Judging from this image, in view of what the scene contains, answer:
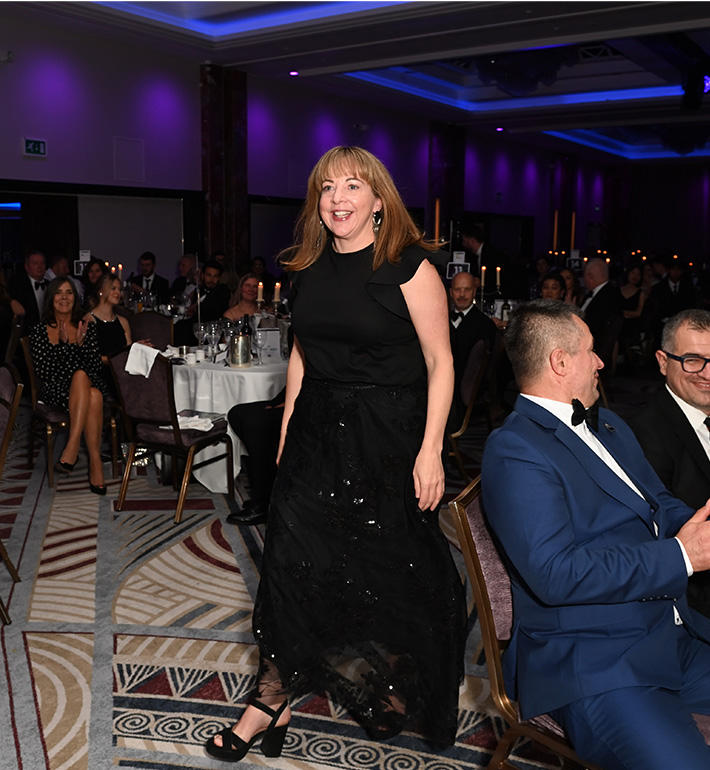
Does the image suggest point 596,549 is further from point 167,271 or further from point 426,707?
point 167,271

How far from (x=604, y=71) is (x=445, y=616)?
1238cm

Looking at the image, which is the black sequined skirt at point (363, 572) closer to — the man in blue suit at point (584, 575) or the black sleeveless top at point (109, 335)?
the man in blue suit at point (584, 575)

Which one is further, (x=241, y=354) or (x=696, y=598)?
(x=241, y=354)

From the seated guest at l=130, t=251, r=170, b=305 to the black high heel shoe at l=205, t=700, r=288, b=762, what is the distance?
8.06 metres

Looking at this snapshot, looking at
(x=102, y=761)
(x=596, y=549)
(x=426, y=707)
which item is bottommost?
(x=102, y=761)

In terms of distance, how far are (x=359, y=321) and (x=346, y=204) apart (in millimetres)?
317

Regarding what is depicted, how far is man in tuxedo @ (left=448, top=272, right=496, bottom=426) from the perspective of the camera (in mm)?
5156

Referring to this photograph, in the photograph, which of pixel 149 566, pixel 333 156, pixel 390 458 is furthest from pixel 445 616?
pixel 149 566

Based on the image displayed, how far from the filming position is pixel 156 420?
15.6ft

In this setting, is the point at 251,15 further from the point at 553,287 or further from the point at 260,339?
the point at 260,339

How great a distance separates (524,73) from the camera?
36.4 ft

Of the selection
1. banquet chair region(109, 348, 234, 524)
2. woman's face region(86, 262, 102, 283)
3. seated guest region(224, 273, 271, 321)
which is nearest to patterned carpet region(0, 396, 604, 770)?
banquet chair region(109, 348, 234, 524)

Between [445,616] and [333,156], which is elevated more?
[333,156]

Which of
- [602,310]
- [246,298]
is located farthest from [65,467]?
[602,310]
